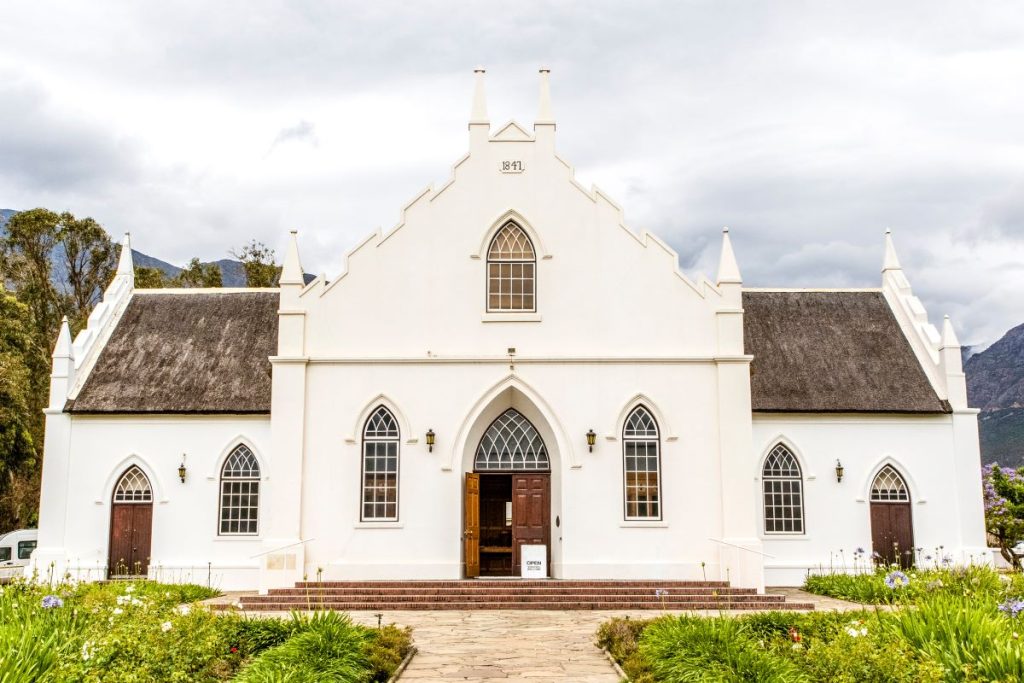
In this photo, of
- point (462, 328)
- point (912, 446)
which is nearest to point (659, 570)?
point (462, 328)

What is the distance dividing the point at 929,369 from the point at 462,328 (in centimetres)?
1337

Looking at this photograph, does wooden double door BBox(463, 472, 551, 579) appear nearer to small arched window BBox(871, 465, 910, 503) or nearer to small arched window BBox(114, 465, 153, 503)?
small arched window BBox(114, 465, 153, 503)

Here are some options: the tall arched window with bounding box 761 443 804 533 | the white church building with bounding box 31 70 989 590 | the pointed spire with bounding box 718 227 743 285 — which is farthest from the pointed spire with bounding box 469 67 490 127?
the tall arched window with bounding box 761 443 804 533

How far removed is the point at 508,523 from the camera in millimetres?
23953

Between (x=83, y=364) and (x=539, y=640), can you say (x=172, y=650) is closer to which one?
(x=539, y=640)

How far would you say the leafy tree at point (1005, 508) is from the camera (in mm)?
25688

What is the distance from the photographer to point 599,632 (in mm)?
14320

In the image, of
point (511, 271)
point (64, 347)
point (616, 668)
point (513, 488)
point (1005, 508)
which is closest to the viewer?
point (616, 668)

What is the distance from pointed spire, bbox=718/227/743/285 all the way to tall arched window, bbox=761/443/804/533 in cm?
528

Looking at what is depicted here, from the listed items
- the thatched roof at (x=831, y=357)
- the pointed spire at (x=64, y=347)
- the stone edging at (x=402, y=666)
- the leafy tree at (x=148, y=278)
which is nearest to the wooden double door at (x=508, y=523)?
the thatched roof at (x=831, y=357)

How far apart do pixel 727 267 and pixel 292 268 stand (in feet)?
34.5

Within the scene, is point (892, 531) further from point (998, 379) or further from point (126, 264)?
point (998, 379)

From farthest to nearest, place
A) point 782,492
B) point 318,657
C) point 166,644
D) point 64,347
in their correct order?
point 64,347 < point 782,492 < point 318,657 < point 166,644

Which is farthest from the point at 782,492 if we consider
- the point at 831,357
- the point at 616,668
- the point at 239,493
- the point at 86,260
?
the point at 86,260
